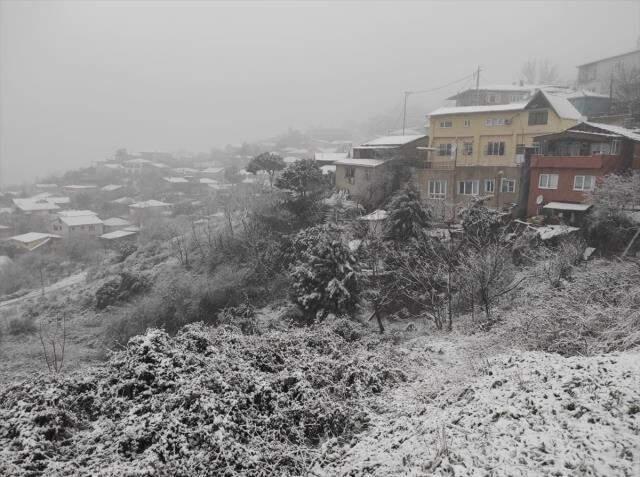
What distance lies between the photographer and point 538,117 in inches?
1123

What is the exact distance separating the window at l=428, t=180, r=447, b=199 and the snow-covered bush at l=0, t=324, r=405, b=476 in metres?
22.3

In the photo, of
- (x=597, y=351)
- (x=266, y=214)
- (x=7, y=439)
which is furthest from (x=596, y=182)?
(x=7, y=439)

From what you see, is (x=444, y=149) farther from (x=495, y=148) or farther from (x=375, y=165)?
(x=375, y=165)

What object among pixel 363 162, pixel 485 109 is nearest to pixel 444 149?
pixel 485 109

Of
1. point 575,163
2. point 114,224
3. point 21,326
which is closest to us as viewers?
point 575,163

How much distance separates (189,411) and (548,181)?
2576 cm

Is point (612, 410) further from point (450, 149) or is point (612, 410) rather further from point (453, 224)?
point (450, 149)

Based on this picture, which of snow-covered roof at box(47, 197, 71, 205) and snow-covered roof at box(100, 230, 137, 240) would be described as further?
snow-covered roof at box(47, 197, 71, 205)

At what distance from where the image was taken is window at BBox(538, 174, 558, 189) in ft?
82.9

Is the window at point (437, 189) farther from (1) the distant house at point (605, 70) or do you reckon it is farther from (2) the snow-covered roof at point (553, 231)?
(1) the distant house at point (605, 70)

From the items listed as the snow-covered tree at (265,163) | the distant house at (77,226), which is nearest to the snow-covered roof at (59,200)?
the distant house at (77,226)

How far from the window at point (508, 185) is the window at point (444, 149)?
5.79m

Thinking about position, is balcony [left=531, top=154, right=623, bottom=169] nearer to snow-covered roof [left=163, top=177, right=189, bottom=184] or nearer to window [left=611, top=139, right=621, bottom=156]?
window [left=611, top=139, right=621, bottom=156]

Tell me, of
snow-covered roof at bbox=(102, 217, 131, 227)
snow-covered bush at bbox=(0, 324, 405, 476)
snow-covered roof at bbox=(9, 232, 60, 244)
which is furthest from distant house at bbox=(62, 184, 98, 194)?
snow-covered bush at bbox=(0, 324, 405, 476)
